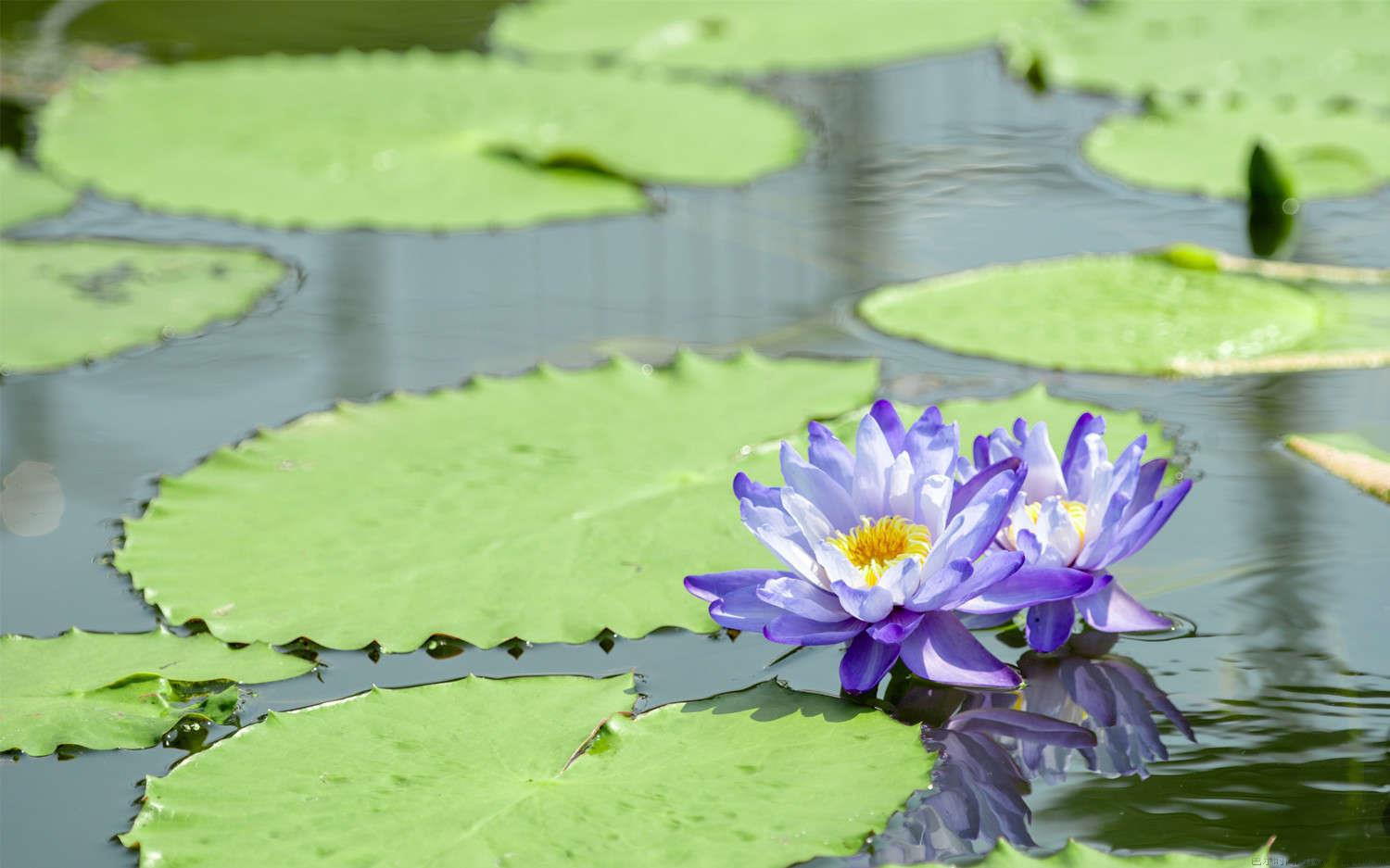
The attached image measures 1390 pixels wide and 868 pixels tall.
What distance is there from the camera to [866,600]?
1.44 m

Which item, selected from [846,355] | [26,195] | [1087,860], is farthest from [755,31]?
[1087,860]

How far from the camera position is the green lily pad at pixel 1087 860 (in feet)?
3.81

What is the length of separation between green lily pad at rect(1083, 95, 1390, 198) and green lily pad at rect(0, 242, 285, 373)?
5.90 ft

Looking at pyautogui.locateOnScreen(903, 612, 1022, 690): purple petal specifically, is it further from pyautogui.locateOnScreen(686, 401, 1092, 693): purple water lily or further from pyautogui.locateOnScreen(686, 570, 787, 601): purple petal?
pyautogui.locateOnScreen(686, 570, 787, 601): purple petal

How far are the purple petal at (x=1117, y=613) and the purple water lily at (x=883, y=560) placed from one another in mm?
99

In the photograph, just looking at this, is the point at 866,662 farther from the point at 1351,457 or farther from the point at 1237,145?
the point at 1237,145

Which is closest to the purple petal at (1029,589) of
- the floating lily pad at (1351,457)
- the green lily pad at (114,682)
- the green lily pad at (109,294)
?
the floating lily pad at (1351,457)

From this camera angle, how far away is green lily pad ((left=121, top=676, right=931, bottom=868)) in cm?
126

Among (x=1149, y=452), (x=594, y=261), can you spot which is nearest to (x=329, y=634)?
(x=1149, y=452)

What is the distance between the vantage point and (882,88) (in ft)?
13.0

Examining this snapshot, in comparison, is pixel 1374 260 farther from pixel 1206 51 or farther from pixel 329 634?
pixel 329 634

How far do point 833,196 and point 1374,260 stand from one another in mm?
1050

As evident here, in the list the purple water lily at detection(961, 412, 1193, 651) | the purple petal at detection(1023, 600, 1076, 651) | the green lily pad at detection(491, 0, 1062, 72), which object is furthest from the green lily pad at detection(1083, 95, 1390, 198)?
the purple petal at detection(1023, 600, 1076, 651)

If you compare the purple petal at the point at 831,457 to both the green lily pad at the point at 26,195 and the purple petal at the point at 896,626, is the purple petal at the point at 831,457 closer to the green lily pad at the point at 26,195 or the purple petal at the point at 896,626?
the purple petal at the point at 896,626
